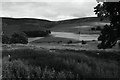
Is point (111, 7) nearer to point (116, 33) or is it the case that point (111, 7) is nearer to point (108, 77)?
point (116, 33)

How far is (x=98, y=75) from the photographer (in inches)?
333

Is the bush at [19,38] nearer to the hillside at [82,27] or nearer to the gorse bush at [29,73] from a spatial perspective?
the hillside at [82,27]

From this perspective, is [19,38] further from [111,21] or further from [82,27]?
[111,21]

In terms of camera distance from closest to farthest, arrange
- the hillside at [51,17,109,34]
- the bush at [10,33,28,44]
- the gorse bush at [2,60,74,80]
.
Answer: the gorse bush at [2,60,74,80] → the bush at [10,33,28,44] → the hillside at [51,17,109,34]

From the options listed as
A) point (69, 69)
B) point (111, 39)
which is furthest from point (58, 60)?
point (111, 39)

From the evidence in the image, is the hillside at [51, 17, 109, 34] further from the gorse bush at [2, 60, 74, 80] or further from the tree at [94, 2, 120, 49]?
the gorse bush at [2, 60, 74, 80]

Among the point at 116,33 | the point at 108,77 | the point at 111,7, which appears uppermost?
the point at 111,7

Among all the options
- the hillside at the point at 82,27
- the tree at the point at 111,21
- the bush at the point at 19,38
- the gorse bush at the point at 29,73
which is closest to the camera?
the gorse bush at the point at 29,73

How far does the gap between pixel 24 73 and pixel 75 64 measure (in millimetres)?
2080

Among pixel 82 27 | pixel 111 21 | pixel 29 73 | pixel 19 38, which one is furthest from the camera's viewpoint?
pixel 82 27

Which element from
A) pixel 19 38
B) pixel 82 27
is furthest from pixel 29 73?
pixel 82 27

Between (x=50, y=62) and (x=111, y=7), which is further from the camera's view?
(x=111, y=7)

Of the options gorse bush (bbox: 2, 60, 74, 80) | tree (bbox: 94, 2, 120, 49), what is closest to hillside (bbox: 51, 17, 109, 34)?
tree (bbox: 94, 2, 120, 49)

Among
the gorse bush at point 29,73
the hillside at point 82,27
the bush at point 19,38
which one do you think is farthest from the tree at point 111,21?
the hillside at point 82,27
